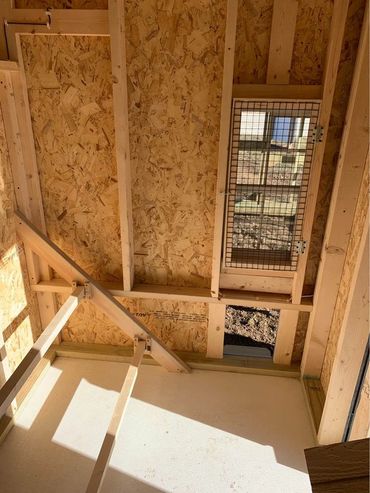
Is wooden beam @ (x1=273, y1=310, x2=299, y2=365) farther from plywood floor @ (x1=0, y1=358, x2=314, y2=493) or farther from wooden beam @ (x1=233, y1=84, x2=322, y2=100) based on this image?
wooden beam @ (x1=233, y1=84, x2=322, y2=100)

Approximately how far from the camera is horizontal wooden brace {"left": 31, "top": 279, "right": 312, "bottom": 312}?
2393mm

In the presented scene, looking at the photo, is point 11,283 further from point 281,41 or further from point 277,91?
point 281,41

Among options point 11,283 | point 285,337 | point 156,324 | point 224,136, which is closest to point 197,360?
point 156,324

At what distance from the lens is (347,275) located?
6.60 ft

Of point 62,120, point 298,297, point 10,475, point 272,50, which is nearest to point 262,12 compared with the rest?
point 272,50

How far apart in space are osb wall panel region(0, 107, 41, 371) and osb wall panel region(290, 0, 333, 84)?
5.60 ft

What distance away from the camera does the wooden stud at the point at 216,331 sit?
2.53 m

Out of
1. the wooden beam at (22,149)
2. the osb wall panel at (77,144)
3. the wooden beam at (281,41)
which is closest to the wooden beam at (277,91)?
the wooden beam at (281,41)

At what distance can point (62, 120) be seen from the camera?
215 centimetres

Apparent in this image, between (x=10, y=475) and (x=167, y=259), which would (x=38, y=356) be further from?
(x=167, y=259)

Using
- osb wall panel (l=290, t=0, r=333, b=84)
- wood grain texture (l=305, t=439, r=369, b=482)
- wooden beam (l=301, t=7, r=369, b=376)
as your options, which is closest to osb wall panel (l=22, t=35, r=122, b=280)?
osb wall panel (l=290, t=0, r=333, b=84)

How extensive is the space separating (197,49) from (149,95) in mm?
360

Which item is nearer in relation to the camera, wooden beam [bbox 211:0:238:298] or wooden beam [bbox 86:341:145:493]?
wooden beam [bbox 86:341:145:493]

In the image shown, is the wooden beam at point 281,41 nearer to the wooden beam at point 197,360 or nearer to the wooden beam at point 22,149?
the wooden beam at point 22,149
